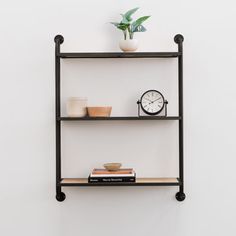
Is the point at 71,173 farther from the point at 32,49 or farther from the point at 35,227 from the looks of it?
the point at 32,49

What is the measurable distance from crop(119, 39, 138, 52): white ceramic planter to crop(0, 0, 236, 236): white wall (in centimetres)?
11

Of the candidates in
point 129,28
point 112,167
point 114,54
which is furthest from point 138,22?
point 112,167

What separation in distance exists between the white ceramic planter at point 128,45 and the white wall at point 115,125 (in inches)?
4.3

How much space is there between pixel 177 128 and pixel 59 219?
74cm

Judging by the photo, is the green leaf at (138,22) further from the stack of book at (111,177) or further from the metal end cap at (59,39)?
the stack of book at (111,177)

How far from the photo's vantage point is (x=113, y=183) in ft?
5.58

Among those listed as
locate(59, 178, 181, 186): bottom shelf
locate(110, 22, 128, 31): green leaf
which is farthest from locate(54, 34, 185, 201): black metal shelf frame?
locate(110, 22, 128, 31): green leaf

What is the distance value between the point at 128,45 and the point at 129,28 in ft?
0.29

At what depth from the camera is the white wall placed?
184 centimetres

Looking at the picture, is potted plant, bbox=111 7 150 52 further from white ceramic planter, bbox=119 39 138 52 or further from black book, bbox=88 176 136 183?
black book, bbox=88 176 136 183

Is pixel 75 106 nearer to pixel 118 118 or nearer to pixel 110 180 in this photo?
pixel 118 118

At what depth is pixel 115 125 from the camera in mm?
1840

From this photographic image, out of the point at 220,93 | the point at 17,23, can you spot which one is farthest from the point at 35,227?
the point at 220,93

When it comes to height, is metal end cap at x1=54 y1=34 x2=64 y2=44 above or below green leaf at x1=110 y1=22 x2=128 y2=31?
below
